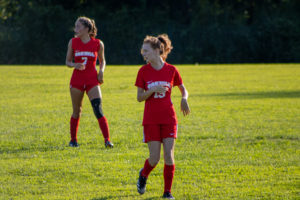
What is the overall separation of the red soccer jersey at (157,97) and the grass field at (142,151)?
2.94 feet

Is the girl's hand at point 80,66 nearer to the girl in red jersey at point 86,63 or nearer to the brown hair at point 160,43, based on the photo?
the girl in red jersey at point 86,63

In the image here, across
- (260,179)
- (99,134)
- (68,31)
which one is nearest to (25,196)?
(260,179)

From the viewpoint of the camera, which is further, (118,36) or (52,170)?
(118,36)

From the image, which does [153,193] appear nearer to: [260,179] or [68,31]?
[260,179]

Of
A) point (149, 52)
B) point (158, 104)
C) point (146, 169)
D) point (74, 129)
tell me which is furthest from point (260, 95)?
point (149, 52)

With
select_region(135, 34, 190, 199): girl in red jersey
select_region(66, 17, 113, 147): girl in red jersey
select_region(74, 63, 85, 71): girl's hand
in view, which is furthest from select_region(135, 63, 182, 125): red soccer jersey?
select_region(66, 17, 113, 147): girl in red jersey

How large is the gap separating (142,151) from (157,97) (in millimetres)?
2728

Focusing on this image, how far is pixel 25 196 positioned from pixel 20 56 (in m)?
35.4

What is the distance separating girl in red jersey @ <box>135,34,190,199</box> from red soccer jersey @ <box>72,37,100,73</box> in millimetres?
2814

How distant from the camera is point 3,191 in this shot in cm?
570

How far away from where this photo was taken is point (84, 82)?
26.6 ft

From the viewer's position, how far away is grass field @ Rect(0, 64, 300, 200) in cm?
584

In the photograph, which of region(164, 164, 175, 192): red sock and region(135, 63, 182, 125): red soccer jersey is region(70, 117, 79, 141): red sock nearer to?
region(135, 63, 182, 125): red soccer jersey

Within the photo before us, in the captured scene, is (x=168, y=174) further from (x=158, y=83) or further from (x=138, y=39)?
(x=138, y=39)
